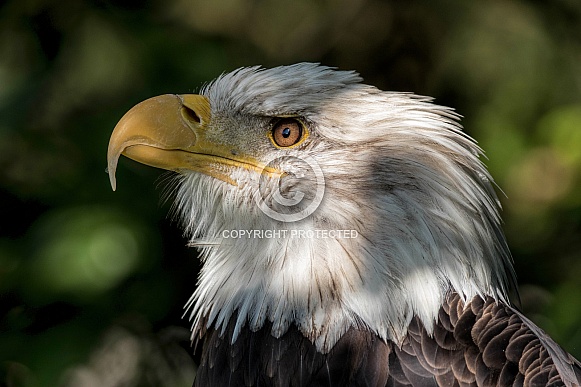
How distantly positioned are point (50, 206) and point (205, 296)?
139 cm

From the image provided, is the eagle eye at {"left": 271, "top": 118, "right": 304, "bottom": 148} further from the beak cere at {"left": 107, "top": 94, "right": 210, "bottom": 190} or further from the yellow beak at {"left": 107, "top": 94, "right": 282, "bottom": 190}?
the beak cere at {"left": 107, "top": 94, "right": 210, "bottom": 190}

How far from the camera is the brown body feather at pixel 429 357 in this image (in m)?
2.35

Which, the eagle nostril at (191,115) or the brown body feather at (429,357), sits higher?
the eagle nostril at (191,115)

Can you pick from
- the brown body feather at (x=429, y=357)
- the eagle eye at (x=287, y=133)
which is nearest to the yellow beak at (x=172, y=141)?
the eagle eye at (x=287, y=133)

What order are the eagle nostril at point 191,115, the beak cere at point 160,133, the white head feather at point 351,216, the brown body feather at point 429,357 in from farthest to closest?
the eagle nostril at point 191,115, the beak cere at point 160,133, the white head feather at point 351,216, the brown body feather at point 429,357

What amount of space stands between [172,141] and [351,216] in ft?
2.42

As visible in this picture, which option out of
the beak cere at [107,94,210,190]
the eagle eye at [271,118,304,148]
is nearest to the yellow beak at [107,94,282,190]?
the beak cere at [107,94,210,190]

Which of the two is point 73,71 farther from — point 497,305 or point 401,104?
point 497,305

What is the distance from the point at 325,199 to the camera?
8.78ft

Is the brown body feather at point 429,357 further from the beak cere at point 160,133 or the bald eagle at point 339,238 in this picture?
the beak cere at point 160,133

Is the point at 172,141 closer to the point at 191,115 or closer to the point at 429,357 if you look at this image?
the point at 191,115

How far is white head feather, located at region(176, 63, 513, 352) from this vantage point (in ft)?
8.33

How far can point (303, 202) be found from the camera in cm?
270

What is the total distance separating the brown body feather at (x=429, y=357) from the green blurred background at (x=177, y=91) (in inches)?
44.1
